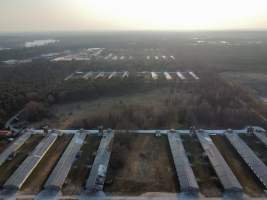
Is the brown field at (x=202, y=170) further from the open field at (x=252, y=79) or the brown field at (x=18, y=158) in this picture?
the open field at (x=252, y=79)

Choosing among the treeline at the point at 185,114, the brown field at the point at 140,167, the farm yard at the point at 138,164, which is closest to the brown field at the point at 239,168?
the farm yard at the point at 138,164

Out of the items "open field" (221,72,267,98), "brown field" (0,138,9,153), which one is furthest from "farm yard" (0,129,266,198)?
"open field" (221,72,267,98)

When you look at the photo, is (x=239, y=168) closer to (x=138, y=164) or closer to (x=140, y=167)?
(x=140, y=167)

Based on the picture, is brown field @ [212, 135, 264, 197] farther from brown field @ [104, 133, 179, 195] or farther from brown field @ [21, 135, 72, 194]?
brown field @ [21, 135, 72, 194]

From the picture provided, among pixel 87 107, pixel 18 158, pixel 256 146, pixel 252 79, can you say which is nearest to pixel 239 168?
pixel 256 146

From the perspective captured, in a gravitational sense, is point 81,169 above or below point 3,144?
above

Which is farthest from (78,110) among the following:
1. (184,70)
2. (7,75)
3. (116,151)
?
(184,70)

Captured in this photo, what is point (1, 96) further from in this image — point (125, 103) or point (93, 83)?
point (125, 103)
